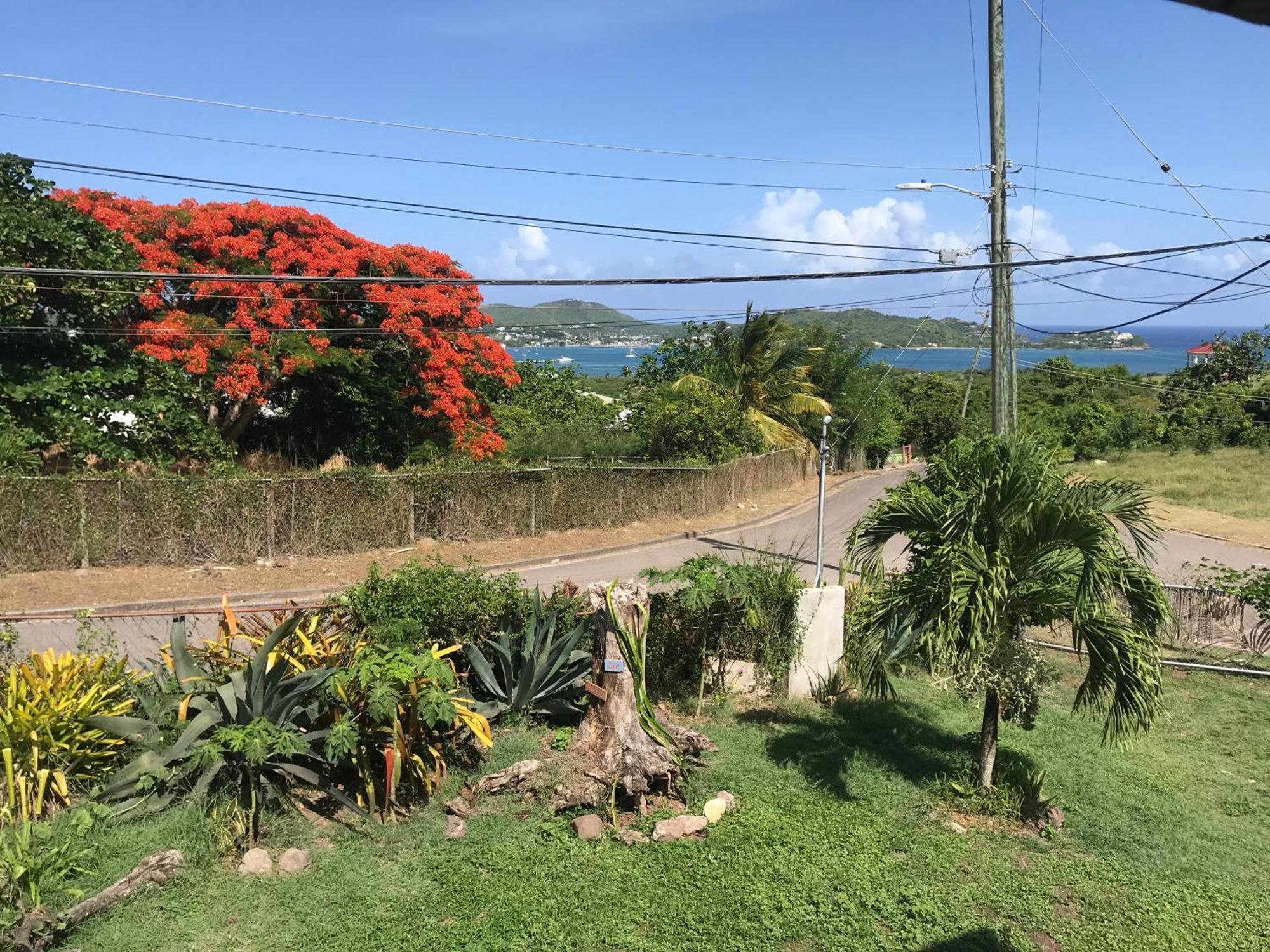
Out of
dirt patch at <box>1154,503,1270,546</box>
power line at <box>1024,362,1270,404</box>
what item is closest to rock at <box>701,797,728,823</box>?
dirt patch at <box>1154,503,1270,546</box>

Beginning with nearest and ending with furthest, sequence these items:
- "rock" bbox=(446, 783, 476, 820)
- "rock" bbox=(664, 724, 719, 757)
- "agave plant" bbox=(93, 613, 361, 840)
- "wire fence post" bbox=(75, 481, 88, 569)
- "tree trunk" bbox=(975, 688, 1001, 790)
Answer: "agave plant" bbox=(93, 613, 361, 840)
"rock" bbox=(446, 783, 476, 820)
"tree trunk" bbox=(975, 688, 1001, 790)
"rock" bbox=(664, 724, 719, 757)
"wire fence post" bbox=(75, 481, 88, 569)

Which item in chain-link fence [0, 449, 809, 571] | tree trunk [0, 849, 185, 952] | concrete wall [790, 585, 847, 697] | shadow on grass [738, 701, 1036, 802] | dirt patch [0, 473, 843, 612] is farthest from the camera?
chain-link fence [0, 449, 809, 571]

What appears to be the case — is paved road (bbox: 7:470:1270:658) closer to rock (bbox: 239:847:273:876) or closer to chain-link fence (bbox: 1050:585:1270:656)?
chain-link fence (bbox: 1050:585:1270:656)

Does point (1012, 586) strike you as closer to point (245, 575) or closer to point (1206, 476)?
point (245, 575)

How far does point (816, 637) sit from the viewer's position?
963 centimetres

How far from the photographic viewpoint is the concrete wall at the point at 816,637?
959 centimetres

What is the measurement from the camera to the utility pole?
1243 cm

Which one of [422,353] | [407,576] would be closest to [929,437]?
[422,353]

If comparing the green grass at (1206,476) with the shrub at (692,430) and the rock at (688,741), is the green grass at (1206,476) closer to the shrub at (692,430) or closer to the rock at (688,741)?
the shrub at (692,430)

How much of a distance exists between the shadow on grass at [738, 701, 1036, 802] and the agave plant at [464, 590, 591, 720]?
1827 mm

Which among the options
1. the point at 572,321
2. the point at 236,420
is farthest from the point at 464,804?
the point at 572,321

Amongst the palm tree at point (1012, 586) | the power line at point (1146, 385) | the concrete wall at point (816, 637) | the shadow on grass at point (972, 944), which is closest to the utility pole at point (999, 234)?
the concrete wall at point (816, 637)

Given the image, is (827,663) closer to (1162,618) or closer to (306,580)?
(1162,618)

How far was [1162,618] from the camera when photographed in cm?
675
